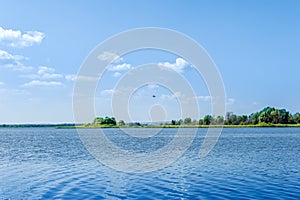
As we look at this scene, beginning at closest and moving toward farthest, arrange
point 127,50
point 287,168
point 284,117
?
point 127,50 < point 287,168 < point 284,117

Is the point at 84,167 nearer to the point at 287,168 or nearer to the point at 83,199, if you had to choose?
the point at 83,199

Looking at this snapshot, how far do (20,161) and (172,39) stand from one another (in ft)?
60.1

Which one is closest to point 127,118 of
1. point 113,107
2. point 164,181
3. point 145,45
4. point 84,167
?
point 113,107

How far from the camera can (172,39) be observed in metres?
27.0

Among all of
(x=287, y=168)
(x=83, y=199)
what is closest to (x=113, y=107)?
(x=83, y=199)

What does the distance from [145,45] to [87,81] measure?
17.7ft

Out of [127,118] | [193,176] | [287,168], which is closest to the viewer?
[193,176]

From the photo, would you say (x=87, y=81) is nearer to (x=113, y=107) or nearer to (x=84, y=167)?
(x=113, y=107)

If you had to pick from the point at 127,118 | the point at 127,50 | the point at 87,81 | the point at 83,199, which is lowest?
the point at 83,199

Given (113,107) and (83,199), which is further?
(113,107)

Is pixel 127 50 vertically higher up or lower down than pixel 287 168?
higher up

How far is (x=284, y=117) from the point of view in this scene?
7707 inches

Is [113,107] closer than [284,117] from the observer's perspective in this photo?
Yes

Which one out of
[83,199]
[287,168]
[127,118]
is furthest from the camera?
[127,118]
